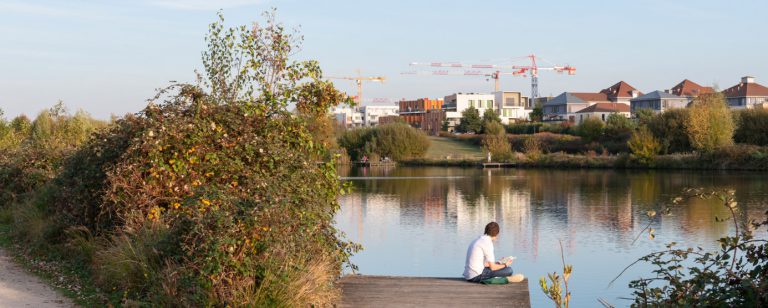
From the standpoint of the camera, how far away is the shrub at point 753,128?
223 feet

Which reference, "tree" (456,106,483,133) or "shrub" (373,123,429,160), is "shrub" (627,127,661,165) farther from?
"tree" (456,106,483,133)

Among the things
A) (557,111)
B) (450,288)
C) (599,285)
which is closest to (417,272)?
(599,285)

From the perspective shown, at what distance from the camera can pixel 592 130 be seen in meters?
82.3

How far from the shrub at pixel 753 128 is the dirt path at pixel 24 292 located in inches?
2601

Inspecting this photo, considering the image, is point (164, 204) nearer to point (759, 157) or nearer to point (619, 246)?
point (759, 157)

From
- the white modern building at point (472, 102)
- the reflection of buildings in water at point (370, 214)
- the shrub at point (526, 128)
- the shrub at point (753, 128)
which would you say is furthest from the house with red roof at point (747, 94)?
the reflection of buildings in water at point (370, 214)

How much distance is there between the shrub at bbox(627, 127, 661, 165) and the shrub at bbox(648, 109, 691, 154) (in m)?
2.09

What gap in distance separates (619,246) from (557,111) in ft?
401

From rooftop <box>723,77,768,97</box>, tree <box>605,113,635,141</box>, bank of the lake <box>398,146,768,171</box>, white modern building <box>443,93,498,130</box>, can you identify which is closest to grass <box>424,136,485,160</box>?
bank of the lake <box>398,146,768,171</box>

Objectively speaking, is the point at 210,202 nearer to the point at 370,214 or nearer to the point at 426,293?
the point at 426,293

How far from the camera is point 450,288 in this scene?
11211 millimetres

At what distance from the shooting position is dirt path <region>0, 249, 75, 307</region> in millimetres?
9750

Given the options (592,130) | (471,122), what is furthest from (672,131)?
(471,122)

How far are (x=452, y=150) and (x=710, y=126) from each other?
3430 centimetres
